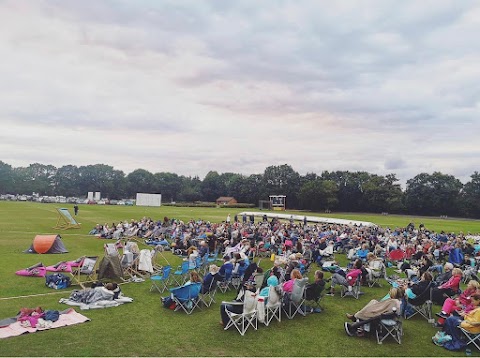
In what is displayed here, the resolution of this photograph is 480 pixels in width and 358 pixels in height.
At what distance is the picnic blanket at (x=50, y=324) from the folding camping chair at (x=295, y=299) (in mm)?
5008

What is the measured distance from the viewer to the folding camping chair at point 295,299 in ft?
32.9

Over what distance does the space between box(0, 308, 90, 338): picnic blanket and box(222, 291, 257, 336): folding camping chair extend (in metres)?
3.43

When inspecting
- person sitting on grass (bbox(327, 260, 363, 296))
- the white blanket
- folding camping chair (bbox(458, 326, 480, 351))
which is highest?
person sitting on grass (bbox(327, 260, 363, 296))

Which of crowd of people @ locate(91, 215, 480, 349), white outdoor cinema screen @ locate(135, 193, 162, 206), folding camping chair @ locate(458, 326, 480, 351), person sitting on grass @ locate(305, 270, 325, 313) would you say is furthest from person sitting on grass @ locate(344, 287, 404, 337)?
white outdoor cinema screen @ locate(135, 193, 162, 206)

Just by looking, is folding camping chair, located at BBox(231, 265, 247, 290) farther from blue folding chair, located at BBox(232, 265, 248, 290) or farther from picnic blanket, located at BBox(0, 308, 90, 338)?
picnic blanket, located at BBox(0, 308, 90, 338)

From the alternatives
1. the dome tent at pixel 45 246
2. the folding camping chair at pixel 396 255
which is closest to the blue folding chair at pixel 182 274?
the dome tent at pixel 45 246

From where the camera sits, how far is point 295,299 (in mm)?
10094

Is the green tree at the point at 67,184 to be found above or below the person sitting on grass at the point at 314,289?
above

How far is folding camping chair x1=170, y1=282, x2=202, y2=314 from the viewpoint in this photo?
1002 cm

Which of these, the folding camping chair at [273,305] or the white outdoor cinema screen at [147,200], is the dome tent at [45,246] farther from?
the white outdoor cinema screen at [147,200]

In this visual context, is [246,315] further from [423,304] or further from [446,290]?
[446,290]

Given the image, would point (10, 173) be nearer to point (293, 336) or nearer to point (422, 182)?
point (422, 182)

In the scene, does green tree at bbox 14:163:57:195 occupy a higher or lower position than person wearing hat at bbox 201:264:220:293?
higher

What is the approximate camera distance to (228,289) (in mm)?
13055
